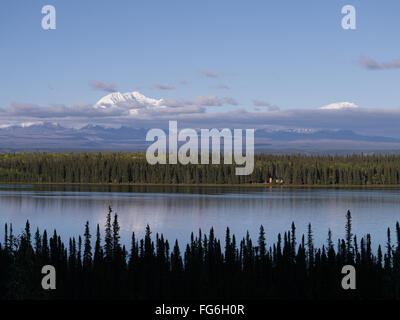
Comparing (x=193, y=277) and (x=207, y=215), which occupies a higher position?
(x=193, y=277)

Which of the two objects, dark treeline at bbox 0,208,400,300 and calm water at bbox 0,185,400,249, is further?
calm water at bbox 0,185,400,249

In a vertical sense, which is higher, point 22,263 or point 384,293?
point 22,263

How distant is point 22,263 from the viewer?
41.9 metres

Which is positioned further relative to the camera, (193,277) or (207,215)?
(207,215)

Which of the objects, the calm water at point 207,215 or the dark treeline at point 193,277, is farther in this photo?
the calm water at point 207,215

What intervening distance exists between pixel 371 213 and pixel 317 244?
127 ft
